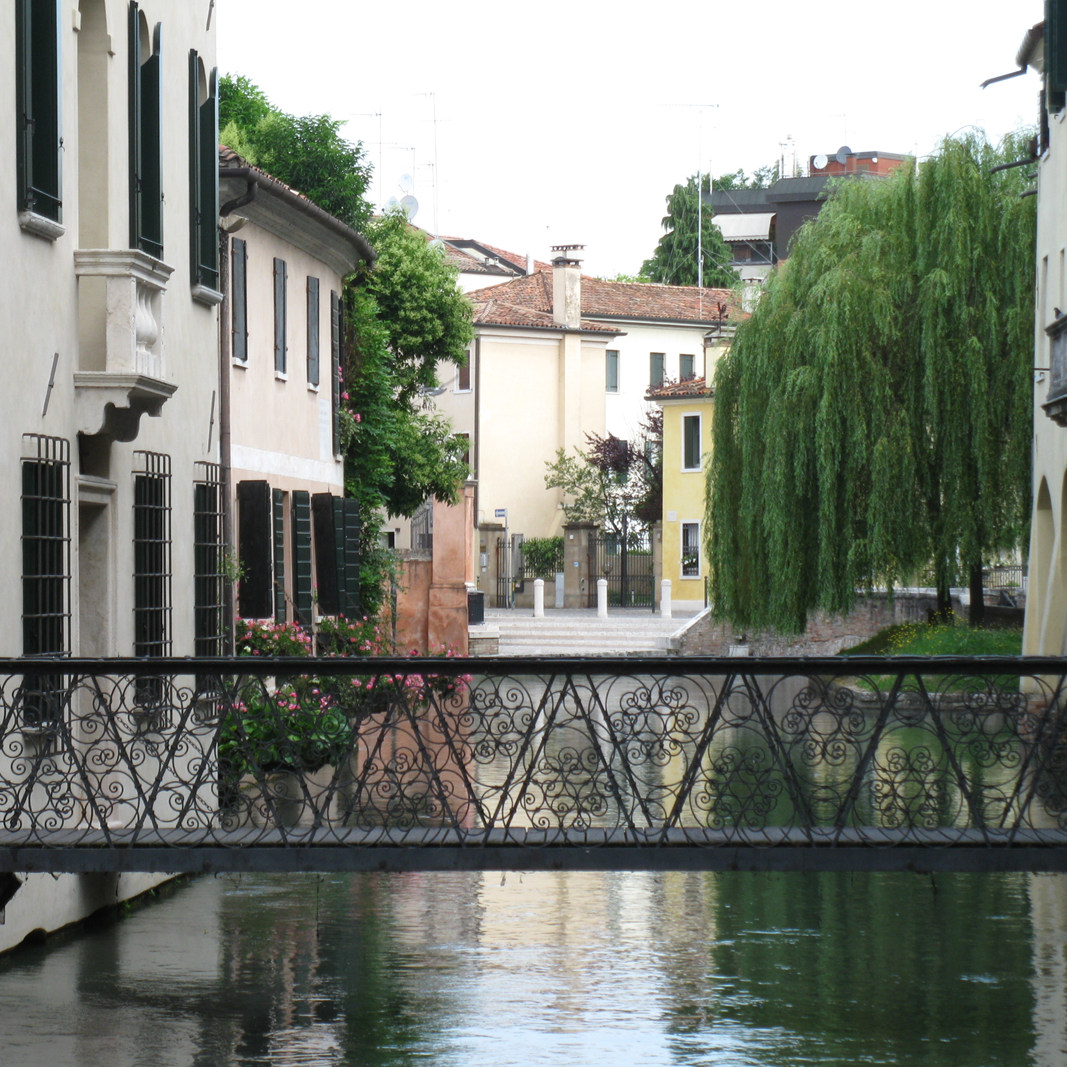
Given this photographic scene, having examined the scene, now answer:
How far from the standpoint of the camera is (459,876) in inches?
531

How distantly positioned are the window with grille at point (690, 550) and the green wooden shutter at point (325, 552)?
3236 centimetres

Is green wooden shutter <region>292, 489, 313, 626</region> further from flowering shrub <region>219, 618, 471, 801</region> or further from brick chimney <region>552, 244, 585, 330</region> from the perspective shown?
brick chimney <region>552, 244, 585, 330</region>

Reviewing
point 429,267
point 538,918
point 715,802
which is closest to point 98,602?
point 538,918

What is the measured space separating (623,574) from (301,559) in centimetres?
3303

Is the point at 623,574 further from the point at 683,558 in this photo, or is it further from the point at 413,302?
the point at 413,302

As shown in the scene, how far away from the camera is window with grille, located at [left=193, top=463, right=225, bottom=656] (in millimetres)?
12953

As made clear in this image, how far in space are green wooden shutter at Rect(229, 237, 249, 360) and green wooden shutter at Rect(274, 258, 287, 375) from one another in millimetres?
1246

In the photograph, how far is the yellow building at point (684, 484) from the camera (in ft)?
173

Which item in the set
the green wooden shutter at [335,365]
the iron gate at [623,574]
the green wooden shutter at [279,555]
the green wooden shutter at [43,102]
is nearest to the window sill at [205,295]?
the green wooden shutter at [43,102]

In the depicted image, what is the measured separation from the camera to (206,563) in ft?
42.9

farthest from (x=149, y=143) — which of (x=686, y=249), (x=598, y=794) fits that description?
(x=686, y=249)

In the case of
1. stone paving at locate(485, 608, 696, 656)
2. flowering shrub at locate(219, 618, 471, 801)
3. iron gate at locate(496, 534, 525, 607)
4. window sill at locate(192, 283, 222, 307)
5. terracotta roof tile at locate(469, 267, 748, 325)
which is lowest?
stone paving at locate(485, 608, 696, 656)

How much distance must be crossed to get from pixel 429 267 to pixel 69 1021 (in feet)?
79.2

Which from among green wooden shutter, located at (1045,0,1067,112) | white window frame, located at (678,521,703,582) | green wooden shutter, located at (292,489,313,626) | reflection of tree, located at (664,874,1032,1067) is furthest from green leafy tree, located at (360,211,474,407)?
white window frame, located at (678,521,703,582)
